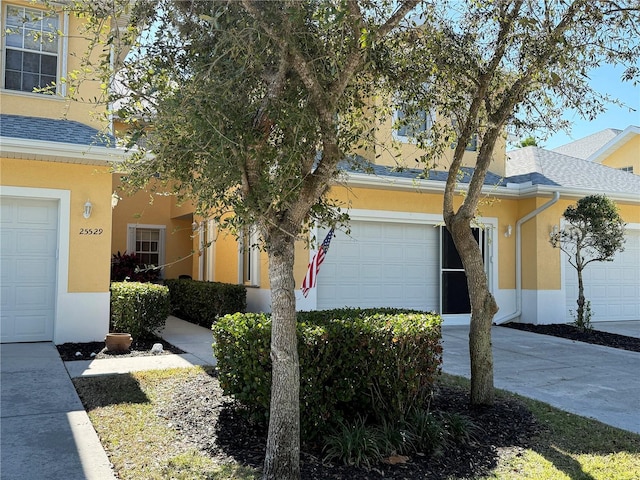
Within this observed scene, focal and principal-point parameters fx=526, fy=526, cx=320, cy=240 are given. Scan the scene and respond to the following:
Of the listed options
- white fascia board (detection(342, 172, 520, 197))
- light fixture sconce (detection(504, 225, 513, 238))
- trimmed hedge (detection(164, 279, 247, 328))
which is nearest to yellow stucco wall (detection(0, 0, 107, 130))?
trimmed hedge (detection(164, 279, 247, 328))

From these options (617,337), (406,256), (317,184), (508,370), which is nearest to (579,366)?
(508,370)

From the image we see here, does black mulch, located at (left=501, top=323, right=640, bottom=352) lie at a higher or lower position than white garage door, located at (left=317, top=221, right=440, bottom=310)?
lower

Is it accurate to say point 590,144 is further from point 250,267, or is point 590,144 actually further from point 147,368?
point 147,368

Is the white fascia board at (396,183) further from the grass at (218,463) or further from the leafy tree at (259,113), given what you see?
the leafy tree at (259,113)

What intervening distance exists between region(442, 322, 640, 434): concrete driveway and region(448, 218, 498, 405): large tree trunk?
1143 millimetres

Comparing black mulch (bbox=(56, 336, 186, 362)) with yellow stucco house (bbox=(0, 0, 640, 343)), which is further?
yellow stucco house (bbox=(0, 0, 640, 343))

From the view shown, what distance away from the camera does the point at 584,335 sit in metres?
11.6

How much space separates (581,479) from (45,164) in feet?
29.4

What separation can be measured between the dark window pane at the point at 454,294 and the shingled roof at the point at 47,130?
26.4ft

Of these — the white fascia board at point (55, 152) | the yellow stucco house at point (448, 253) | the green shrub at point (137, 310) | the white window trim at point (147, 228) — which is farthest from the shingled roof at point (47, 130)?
the white window trim at point (147, 228)

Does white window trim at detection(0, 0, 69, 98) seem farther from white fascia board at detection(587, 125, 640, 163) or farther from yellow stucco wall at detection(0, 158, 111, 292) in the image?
white fascia board at detection(587, 125, 640, 163)

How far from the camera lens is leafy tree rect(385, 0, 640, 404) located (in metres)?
5.71

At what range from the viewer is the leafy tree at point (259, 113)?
3.73m

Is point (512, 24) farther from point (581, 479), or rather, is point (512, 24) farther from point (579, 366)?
point (579, 366)
